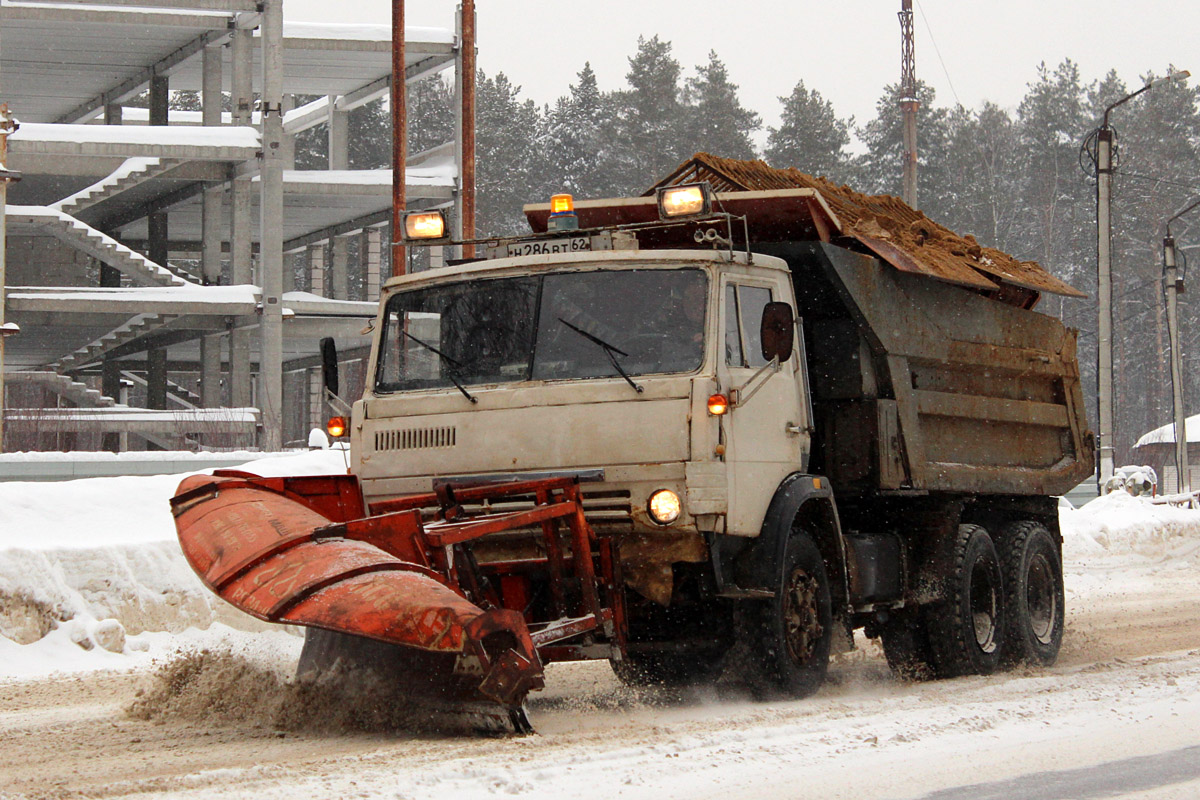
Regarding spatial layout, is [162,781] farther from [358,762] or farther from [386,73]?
[386,73]

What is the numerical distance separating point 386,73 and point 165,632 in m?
31.8

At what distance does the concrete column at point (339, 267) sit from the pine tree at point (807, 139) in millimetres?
23639

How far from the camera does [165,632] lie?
11.7 metres

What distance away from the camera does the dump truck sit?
728cm

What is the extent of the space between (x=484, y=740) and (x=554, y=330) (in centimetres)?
244

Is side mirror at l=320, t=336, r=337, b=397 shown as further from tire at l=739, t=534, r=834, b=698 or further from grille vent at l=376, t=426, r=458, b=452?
tire at l=739, t=534, r=834, b=698

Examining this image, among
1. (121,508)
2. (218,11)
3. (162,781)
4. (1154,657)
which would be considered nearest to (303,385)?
(218,11)

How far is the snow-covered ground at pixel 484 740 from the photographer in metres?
6.01

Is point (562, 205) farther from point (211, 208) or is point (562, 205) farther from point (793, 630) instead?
point (211, 208)

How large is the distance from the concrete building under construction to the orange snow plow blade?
22.0 metres

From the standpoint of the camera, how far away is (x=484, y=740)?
6.99m

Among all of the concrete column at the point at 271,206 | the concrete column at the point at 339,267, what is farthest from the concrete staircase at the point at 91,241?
the concrete column at the point at 339,267

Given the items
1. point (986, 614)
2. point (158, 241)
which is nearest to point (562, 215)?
point (986, 614)

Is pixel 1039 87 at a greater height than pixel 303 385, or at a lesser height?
greater
